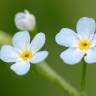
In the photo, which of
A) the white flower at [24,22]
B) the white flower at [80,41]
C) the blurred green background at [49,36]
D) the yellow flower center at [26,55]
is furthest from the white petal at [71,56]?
the blurred green background at [49,36]

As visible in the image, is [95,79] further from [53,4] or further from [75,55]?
[75,55]

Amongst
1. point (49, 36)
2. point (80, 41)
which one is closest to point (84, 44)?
point (80, 41)

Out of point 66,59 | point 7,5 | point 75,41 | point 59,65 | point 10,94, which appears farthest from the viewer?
point 7,5

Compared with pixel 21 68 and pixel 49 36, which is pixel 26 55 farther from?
pixel 49 36

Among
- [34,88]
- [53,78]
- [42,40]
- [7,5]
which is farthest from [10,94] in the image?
[42,40]

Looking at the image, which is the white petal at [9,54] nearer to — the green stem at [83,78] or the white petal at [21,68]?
the white petal at [21,68]

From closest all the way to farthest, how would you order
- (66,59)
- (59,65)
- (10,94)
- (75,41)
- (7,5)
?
(66,59)
(75,41)
(10,94)
(59,65)
(7,5)

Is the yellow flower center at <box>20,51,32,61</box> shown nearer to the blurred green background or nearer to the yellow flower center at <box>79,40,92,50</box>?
the yellow flower center at <box>79,40,92,50</box>
